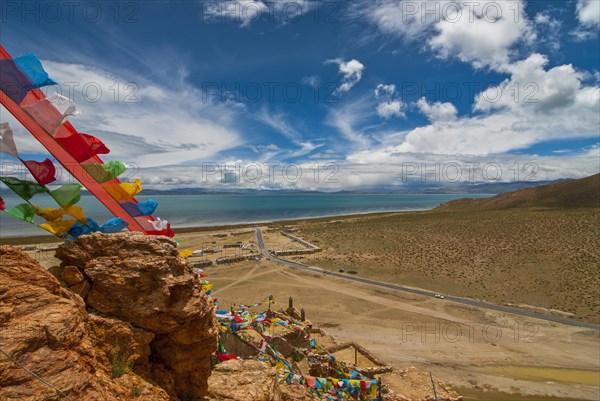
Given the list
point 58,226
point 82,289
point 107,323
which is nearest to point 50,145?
point 58,226

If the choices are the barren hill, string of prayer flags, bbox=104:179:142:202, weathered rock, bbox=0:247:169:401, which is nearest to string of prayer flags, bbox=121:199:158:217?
string of prayer flags, bbox=104:179:142:202

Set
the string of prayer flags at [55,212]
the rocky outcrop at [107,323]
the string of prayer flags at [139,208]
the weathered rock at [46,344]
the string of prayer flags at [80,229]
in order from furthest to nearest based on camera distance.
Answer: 1. the string of prayer flags at [139,208]
2. the string of prayer flags at [80,229]
3. the string of prayer flags at [55,212]
4. the rocky outcrop at [107,323]
5. the weathered rock at [46,344]

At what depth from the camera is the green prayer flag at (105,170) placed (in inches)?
280

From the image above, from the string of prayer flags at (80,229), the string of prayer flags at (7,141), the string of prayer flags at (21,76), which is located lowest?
the string of prayer flags at (80,229)

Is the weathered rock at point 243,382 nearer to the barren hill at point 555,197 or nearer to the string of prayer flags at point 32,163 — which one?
the string of prayer flags at point 32,163

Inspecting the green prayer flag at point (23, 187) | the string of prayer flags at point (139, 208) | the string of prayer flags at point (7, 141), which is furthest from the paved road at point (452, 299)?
the string of prayer flags at point (7, 141)

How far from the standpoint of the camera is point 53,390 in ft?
13.3

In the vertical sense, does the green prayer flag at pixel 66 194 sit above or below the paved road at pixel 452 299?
above

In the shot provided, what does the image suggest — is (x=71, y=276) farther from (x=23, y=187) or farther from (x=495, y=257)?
(x=495, y=257)

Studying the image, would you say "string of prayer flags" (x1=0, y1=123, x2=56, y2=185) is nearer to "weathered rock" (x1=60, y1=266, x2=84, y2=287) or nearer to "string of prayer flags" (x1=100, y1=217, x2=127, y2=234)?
"string of prayer flags" (x1=100, y1=217, x2=127, y2=234)

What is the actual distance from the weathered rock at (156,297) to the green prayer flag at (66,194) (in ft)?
3.40

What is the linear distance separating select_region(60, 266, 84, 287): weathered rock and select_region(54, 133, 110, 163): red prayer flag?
2468 millimetres

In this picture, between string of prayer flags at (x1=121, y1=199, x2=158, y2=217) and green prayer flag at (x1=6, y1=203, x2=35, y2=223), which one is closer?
green prayer flag at (x1=6, y1=203, x2=35, y2=223)

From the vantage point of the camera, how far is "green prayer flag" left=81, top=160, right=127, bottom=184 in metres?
7.11
